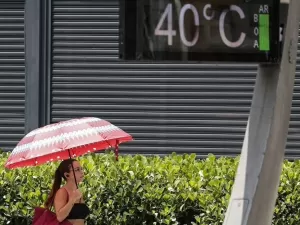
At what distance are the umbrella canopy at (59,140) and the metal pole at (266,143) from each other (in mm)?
1332

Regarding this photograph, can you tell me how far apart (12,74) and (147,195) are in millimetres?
5371

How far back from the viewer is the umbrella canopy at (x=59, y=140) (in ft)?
20.8

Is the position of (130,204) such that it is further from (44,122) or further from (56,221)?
(44,122)

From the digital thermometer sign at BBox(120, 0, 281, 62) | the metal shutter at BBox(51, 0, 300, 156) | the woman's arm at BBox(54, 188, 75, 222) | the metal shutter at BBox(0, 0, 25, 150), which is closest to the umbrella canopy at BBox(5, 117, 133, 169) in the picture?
the woman's arm at BBox(54, 188, 75, 222)

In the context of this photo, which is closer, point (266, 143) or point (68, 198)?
point (266, 143)

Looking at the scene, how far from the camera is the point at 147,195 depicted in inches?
296

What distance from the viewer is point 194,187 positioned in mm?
7641

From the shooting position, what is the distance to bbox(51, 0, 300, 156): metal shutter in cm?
1194

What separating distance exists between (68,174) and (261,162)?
67.2 inches

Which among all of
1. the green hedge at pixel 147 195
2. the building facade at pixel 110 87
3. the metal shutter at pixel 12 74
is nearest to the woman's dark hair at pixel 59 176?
the green hedge at pixel 147 195

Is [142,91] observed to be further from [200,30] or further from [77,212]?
[200,30]

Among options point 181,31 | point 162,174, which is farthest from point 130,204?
point 181,31

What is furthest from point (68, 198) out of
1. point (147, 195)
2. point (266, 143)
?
point (266, 143)

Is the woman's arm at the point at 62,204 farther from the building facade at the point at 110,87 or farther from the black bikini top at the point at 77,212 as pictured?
the building facade at the point at 110,87
